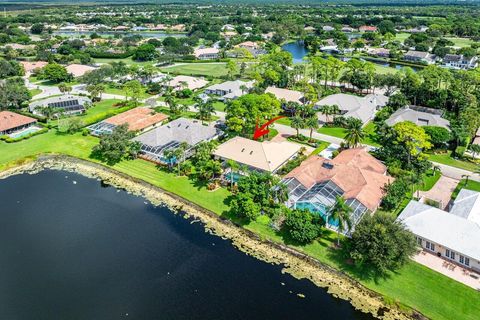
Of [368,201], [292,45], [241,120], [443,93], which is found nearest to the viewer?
[368,201]

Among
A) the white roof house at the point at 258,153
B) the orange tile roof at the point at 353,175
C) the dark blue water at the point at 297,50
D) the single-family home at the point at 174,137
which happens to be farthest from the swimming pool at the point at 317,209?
the dark blue water at the point at 297,50

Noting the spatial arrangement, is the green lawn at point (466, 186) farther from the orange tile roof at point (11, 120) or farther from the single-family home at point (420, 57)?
the single-family home at point (420, 57)

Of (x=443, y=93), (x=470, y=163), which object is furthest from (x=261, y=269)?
(x=443, y=93)

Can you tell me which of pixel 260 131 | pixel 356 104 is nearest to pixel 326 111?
pixel 356 104

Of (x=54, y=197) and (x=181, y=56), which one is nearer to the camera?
(x=54, y=197)

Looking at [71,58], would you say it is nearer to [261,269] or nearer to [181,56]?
[181,56]

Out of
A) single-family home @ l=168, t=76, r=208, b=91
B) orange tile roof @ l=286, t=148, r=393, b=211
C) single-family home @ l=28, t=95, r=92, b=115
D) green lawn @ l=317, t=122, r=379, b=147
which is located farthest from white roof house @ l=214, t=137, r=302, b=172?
single-family home @ l=168, t=76, r=208, b=91
